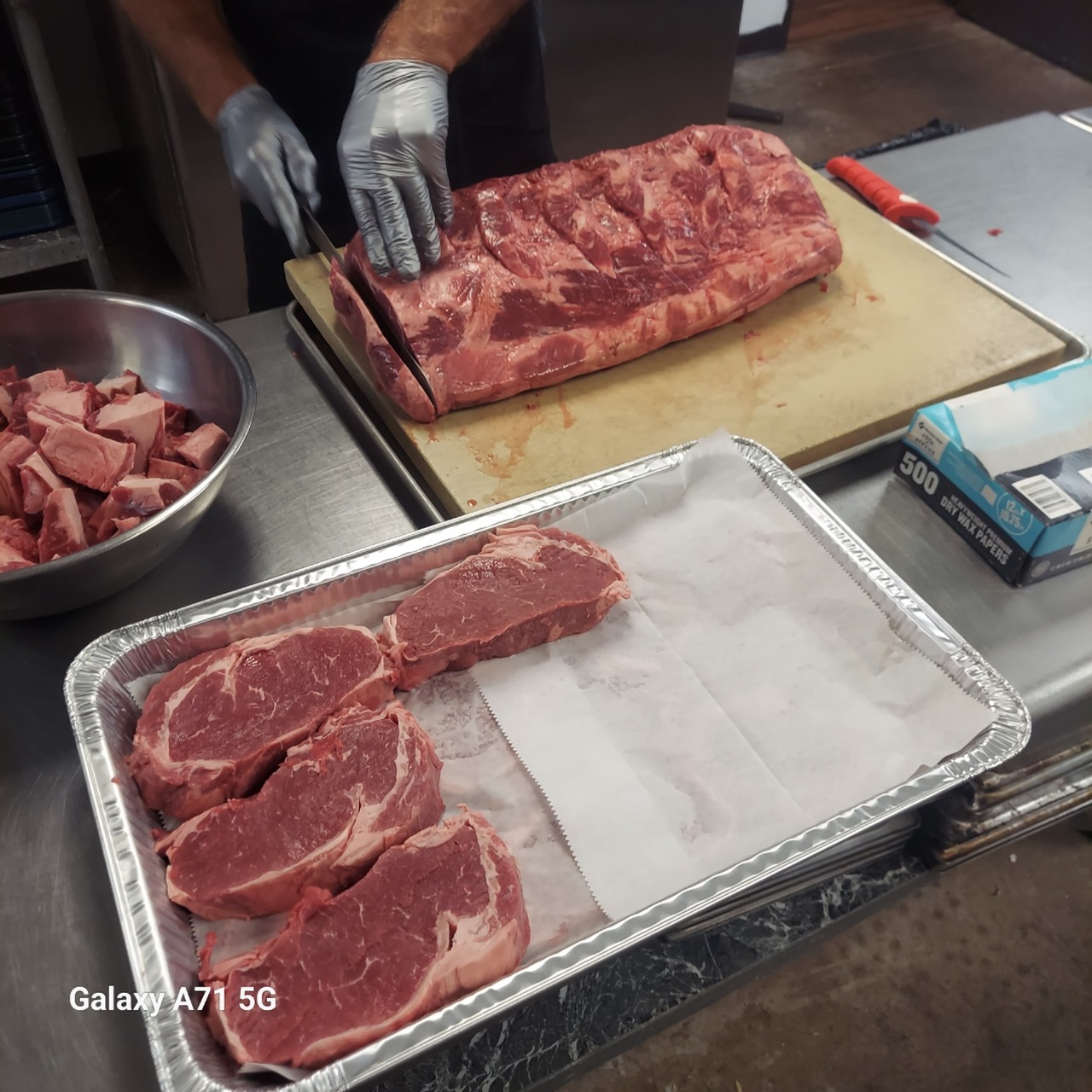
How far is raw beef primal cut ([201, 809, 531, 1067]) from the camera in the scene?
3.72ft

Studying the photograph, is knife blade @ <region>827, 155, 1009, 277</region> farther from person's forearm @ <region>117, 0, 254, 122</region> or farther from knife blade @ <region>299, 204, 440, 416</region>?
person's forearm @ <region>117, 0, 254, 122</region>

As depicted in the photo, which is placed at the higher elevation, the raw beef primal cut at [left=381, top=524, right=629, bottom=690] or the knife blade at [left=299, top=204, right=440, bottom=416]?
the knife blade at [left=299, top=204, right=440, bottom=416]

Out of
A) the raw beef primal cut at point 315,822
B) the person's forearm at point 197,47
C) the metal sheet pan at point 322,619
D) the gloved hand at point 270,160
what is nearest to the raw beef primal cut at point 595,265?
the gloved hand at point 270,160

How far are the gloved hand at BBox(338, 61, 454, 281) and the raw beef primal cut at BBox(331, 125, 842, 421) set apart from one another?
73mm

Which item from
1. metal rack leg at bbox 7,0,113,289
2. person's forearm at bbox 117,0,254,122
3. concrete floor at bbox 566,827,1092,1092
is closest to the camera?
concrete floor at bbox 566,827,1092,1092

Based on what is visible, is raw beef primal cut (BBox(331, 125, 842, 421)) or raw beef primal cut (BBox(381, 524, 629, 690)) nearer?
raw beef primal cut (BBox(381, 524, 629, 690))

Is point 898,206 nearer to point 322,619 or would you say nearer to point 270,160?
point 270,160

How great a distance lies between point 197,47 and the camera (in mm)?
2469

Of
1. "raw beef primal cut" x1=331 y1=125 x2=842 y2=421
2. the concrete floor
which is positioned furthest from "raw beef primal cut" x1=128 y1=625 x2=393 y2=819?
the concrete floor

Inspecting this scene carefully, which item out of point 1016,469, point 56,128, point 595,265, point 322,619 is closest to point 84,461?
point 322,619

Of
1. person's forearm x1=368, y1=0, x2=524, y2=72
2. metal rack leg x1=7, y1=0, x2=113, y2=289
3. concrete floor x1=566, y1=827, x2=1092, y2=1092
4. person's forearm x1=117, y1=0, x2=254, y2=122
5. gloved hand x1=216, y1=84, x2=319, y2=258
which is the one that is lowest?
concrete floor x1=566, y1=827, x2=1092, y2=1092

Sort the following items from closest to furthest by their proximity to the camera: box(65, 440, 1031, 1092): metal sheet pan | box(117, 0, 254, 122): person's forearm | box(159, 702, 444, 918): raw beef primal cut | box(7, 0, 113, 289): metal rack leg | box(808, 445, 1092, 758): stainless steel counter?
box(65, 440, 1031, 1092): metal sheet pan < box(159, 702, 444, 918): raw beef primal cut < box(808, 445, 1092, 758): stainless steel counter < box(117, 0, 254, 122): person's forearm < box(7, 0, 113, 289): metal rack leg

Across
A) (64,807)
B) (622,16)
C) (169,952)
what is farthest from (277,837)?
(622,16)

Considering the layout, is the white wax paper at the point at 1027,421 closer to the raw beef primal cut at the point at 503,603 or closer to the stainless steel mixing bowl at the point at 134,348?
the raw beef primal cut at the point at 503,603
